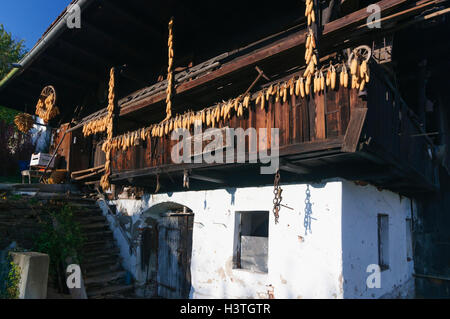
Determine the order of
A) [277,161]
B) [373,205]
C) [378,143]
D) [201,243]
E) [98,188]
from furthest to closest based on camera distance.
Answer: [98,188], [201,243], [373,205], [277,161], [378,143]

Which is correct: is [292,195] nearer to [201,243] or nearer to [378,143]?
[378,143]

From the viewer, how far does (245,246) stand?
6.99 meters

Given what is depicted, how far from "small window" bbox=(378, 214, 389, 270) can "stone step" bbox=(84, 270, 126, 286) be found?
6.83 meters

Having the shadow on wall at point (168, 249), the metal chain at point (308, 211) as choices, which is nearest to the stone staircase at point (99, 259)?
the shadow on wall at point (168, 249)

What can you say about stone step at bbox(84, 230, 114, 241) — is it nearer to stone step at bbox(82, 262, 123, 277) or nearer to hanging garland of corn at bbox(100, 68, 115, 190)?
stone step at bbox(82, 262, 123, 277)

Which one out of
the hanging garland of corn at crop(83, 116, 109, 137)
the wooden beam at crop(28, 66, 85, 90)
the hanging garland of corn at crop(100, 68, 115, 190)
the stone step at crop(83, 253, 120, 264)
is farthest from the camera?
the wooden beam at crop(28, 66, 85, 90)

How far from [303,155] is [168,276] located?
5837mm

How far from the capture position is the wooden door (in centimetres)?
842

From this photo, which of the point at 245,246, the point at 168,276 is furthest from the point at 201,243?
the point at 168,276

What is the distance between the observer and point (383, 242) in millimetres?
7320

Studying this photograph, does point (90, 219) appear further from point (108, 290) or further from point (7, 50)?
point (7, 50)

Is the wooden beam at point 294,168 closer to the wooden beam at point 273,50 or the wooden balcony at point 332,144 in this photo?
the wooden balcony at point 332,144

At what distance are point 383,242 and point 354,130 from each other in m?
4.28

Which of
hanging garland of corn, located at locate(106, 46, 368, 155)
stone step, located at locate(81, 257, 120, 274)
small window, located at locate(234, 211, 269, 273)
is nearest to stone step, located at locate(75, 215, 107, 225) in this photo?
stone step, located at locate(81, 257, 120, 274)
